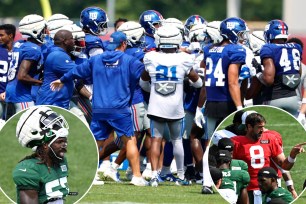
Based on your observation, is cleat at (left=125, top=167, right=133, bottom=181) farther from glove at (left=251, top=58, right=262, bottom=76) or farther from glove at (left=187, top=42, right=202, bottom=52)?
glove at (left=251, top=58, right=262, bottom=76)

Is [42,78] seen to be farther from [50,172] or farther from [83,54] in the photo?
[50,172]

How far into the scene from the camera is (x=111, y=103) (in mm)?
13000

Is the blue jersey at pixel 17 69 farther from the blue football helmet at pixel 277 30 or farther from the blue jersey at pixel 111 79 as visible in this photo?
the blue football helmet at pixel 277 30

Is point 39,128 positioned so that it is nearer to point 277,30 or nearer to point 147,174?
point 147,174

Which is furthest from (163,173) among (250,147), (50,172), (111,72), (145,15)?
(50,172)

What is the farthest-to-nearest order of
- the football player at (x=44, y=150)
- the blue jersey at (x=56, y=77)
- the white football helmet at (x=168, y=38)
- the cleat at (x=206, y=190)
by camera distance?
1. the blue jersey at (x=56, y=77)
2. the white football helmet at (x=168, y=38)
3. the cleat at (x=206, y=190)
4. the football player at (x=44, y=150)

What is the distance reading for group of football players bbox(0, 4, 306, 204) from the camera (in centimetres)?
1302

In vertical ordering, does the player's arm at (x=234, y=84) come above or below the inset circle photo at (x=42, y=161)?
below

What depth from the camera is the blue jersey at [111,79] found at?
1295 cm

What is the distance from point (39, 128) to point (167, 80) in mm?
4548

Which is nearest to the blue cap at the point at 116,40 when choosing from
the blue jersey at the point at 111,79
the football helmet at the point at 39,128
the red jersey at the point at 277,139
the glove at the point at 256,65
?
the blue jersey at the point at 111,79

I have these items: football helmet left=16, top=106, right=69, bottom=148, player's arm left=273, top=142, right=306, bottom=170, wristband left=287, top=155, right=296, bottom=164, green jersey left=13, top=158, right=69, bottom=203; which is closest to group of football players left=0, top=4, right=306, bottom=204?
player's arm left=273, top=142, right=306, bottom=170

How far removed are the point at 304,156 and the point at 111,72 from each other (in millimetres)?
3708

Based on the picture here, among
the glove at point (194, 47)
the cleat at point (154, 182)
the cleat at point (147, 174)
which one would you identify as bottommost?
the cleat at point (147, 174)
